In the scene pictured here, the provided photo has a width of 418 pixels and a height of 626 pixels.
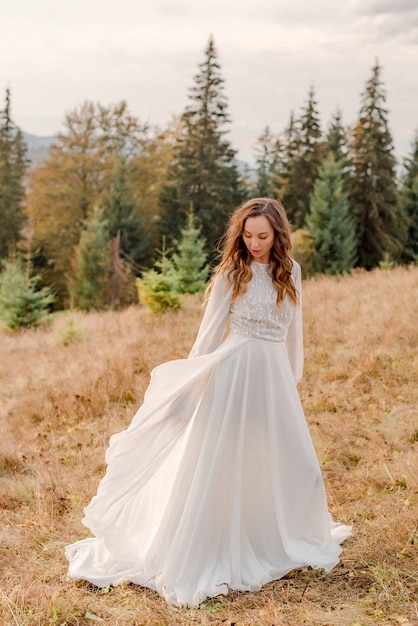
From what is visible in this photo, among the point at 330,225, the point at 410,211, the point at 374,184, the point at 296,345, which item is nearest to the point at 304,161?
the point at 374,184

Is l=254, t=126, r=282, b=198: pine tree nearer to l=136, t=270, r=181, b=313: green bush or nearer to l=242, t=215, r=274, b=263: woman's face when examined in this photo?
l=136, t=270, r=181, b=313: green bush

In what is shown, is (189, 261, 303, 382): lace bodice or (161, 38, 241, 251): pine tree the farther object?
(161, 38, 241, 251): pine tree

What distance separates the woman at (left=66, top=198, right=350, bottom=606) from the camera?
388cm

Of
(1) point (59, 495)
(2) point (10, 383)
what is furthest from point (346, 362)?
(2) point (10, 383)

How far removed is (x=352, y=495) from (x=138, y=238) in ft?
109

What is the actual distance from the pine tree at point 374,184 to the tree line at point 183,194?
0.20 feet

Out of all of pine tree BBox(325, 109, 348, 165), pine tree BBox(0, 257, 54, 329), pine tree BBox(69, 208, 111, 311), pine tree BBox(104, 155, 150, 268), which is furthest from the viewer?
pine tree BBox(104, 155, 150, 268)

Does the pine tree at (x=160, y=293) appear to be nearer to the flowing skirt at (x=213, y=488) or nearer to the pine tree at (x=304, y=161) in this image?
the flowing skirt at (x=213, y=488)

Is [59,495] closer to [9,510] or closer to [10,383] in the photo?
[9,510]

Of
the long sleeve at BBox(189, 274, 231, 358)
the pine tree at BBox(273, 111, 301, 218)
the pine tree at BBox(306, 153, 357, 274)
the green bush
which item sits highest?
the pine tree at BBox(273, 111, 301, 218)

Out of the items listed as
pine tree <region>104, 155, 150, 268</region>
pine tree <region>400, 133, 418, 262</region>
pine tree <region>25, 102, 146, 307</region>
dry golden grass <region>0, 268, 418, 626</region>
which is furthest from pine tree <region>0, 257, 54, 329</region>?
pine tree <region>400, 133, 418, 262</region>

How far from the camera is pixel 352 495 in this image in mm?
5219

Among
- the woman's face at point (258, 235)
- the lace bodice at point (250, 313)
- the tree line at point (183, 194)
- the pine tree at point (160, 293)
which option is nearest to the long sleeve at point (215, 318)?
the lace bodice at point (250, 313)

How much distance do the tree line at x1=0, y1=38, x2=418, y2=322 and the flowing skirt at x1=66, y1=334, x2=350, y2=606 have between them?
2883cm
